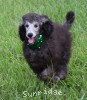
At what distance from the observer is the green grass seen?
3.78 meters

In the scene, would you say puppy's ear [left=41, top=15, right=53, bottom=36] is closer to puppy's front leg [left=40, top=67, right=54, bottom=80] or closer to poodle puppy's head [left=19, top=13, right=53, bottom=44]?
poodle puppy's head [left=19, top=13, right=53, bottom=44]

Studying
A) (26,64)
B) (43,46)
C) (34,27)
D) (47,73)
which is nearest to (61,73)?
(47,73)

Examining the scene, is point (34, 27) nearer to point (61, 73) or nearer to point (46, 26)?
point (46, 26)

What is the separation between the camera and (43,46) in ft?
12.3

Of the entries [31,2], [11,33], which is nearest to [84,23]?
[11,33]

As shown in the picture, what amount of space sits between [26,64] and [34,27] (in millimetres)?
841

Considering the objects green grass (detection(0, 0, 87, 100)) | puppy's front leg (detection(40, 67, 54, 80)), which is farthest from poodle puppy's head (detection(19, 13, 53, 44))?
green grass (detection(0, 0, 87, 100))

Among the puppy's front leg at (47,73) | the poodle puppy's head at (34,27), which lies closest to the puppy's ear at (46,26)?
the poodle puppy's head at (34,27)

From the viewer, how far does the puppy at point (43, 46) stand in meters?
3.60

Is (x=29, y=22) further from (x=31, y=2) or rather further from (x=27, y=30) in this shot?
(x=31, y=2)

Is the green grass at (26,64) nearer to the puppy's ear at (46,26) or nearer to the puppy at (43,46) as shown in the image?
the puppy at (43,46)

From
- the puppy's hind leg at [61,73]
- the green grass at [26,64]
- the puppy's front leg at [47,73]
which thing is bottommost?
the green grass at [26,64]

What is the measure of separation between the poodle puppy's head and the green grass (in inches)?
19.3

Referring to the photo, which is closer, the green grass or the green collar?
the green collar
